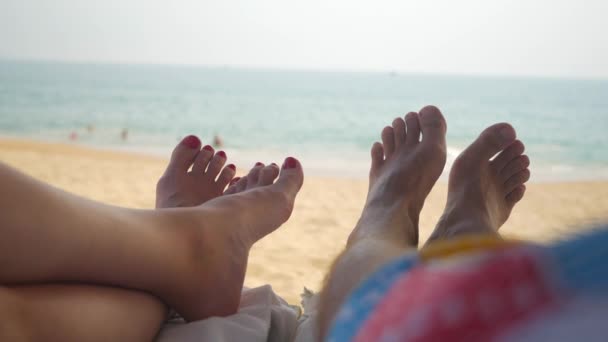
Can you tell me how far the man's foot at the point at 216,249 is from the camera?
75 centimetres

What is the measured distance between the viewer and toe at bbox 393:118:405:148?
4.32ft

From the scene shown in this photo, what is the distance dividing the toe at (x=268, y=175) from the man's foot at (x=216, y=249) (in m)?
0.19

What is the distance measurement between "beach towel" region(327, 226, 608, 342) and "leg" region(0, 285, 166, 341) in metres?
0.40

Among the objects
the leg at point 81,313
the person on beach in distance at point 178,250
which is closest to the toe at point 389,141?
the person on beach in distance at point 178,250

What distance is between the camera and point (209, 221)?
0.84 meters

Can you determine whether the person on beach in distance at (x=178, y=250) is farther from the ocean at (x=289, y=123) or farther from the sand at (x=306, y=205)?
the ocean at (x=289, y=123)

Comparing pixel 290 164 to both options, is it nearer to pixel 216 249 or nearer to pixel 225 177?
pixel 225 177

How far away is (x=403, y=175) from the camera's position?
114 cm

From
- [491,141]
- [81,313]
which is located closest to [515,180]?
[491,141]

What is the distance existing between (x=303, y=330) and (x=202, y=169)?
0.69 metres

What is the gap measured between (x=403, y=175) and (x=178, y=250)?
569 millimetres

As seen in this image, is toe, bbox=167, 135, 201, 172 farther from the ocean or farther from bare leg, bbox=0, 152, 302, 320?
the ocean

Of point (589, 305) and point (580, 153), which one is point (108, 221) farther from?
point (580, 153)

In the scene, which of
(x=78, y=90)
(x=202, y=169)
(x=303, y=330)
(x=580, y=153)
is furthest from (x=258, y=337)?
(x=78, y=90)
